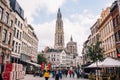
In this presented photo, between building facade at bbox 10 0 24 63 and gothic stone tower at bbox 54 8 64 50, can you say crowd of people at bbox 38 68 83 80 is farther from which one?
gothic stone tower at bbox 54 8 64 50

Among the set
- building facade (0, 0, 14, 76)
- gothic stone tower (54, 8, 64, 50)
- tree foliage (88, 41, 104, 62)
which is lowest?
tree foliage (88, 41, 104, 62)

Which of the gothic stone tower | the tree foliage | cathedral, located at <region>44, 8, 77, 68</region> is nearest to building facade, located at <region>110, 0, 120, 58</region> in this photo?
the tree foliage

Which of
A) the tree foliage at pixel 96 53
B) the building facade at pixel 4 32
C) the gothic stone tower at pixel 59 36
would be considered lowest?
the tree foliage at pixel 96 53

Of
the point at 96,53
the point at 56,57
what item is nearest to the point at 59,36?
the point at 56,57

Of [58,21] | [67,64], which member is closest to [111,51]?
[67,64]

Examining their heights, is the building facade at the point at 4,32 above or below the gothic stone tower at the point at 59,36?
below

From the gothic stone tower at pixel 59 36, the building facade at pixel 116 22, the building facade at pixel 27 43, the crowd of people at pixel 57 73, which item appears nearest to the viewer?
the crowd of people at pixel 57 73

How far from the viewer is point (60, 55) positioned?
113938 millimetres

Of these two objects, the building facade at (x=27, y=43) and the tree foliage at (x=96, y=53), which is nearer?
the tree foliage at (x=96, y=53)

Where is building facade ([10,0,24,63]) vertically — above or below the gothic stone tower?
below

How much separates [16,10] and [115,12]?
2092 cm

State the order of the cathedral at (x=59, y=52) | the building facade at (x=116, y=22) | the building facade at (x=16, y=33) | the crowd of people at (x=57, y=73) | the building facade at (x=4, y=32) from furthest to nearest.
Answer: the cathedral at (x=59, y=52), the building facade at (x=16, y=33), the building facade at (x=116, y=22), the building facade at (x=4, y=32), the crowd of people at (x=57, y=73)

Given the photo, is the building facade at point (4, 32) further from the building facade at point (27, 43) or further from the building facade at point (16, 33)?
the building facade at point (27, 43)

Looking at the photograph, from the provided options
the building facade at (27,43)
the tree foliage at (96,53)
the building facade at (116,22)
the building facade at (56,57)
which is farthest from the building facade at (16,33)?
the building facade at (56,57)
